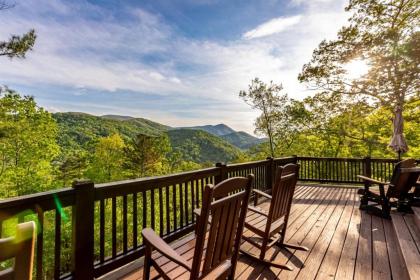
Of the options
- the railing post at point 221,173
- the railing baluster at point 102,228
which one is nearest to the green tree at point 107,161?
the railing post at point 221,173

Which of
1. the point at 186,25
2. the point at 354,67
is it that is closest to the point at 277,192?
the point at 186,25

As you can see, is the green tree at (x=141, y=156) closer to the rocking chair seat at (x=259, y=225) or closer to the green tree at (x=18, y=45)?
the green tree at (x=18, y=45)

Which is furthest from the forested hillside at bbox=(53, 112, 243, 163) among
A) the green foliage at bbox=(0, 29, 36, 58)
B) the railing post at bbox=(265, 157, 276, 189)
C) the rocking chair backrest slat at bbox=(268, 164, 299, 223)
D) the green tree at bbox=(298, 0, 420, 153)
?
the rocking chair backrest slat at bbox=(268, 164, 299, 223)

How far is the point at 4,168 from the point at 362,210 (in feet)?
68.1

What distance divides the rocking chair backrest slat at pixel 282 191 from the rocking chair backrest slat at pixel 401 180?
2.54m

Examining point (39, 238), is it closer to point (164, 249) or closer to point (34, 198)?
point (34, 198)

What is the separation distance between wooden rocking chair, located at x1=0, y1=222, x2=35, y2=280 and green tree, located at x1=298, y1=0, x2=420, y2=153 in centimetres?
1045

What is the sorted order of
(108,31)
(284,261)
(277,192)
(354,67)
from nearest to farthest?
(277,192) → (284,261) → (108,31) → (354,67)

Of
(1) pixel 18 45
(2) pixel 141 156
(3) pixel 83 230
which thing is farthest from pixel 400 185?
(2) pixel 141 156

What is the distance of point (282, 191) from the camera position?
2816 millimetres

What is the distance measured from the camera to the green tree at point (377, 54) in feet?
30.6

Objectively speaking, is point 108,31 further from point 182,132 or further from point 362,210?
point 182,132

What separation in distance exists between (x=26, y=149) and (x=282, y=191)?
20002mm

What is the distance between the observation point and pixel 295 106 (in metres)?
18.4
